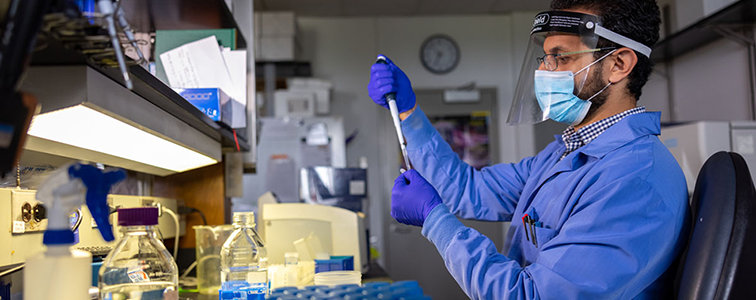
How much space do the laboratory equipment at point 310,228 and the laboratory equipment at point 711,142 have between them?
1664 millimetres

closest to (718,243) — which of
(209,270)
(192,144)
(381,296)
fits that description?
(381,296)

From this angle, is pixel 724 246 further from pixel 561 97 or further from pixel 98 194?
pixel 98 194

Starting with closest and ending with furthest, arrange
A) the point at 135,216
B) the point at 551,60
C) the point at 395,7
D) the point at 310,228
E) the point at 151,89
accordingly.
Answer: the point at 135,216, the point at 151,89, the point at 551,60, the point at 310,228, the point at 395,7

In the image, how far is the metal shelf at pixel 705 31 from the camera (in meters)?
3.07

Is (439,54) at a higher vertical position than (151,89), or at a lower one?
higher

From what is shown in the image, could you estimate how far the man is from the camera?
1037mm

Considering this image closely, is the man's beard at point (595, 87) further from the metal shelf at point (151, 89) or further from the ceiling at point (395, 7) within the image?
the ceiling at point (395, 7)

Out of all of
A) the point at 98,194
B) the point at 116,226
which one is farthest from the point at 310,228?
the point at 98,194

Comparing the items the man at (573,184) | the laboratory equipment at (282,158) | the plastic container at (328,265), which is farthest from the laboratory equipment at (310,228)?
the laboratory equipment at (282,158)

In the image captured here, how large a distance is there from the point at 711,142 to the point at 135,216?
2717 millimetres

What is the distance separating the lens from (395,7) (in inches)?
193

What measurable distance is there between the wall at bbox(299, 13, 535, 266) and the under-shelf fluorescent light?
138 inches

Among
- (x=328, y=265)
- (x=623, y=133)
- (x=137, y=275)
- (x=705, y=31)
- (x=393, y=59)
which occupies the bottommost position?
(x=328, y=265)

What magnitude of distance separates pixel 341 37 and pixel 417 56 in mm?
715
